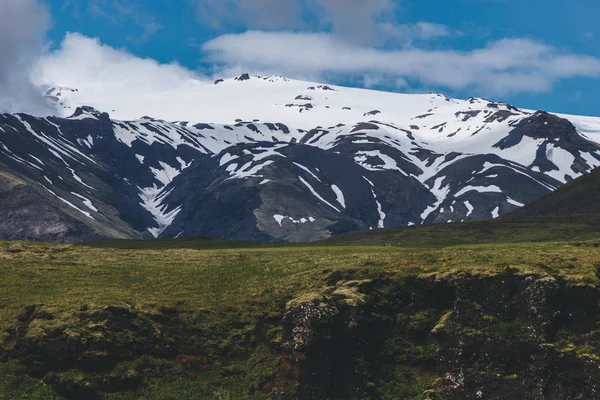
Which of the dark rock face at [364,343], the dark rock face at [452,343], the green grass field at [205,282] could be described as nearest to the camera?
the dark rock face at [452,343]

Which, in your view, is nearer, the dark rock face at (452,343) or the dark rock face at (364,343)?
the dark rock face at (452,343)

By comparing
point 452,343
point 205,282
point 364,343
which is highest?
point 205,282

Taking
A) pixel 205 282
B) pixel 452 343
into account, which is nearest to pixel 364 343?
pixel 452 343

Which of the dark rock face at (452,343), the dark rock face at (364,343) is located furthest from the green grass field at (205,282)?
the dark rock face at (452,343)

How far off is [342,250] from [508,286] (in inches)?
951

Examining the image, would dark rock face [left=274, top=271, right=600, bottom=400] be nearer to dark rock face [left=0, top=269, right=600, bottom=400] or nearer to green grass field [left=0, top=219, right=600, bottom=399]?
dark rock face [left=0, top=269, right=600, bottom=400]

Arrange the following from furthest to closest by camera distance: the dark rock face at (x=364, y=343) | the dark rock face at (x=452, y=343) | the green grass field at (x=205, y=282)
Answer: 1. the green grass field at (x=205, y=282)
2. the dark rock face at (x=364, y=343)
3. the dark rock face at (x=452, y=343)

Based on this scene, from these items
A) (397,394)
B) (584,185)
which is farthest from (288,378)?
(584,185)

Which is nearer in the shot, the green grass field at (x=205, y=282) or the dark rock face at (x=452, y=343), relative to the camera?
the dark rock face at (x=452, y=343)

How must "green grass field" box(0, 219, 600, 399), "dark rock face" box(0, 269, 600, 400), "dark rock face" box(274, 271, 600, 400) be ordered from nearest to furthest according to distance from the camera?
"dark rock face" box(274, 271, 600, 400), "dark rock face" box(0, 269, 600, 400), "green grass field" box(0, 219, 600, 399)

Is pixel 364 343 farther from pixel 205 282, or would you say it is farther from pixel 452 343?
pixel 205 282

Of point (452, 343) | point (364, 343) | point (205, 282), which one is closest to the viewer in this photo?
point (452, 343)

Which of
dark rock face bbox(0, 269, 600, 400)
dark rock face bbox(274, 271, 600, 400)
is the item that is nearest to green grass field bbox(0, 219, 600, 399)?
dark rock face bbox(0, 269, 600, 400)

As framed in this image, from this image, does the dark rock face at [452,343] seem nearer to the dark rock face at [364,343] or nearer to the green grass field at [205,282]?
the dark rock face at [364,343]
